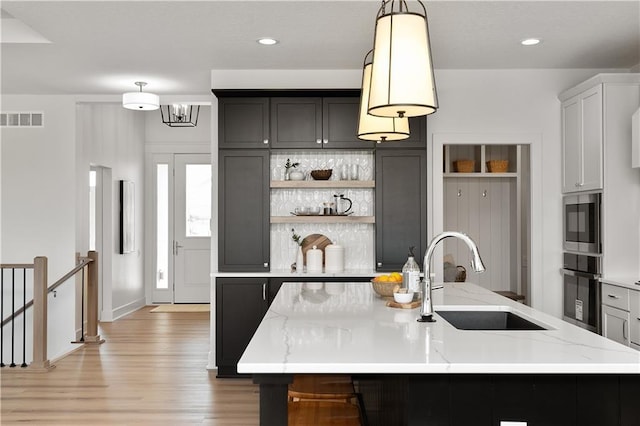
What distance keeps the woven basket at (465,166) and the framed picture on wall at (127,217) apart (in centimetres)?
459

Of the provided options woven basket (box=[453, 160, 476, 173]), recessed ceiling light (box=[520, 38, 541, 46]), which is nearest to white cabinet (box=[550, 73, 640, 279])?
recessed ceiling light (box=[520, 38, 541, 46])

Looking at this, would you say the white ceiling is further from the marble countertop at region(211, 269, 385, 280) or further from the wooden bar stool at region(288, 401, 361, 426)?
the wooden bar stool at region(288, 401, 361, 426)

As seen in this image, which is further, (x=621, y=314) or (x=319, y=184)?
(x=319, y=184)

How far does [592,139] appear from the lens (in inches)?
197

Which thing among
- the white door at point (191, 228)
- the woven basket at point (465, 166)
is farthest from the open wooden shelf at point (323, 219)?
the white door at point (191, 228)

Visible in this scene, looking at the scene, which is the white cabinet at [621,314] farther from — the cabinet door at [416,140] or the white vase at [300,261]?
the white vase at [300,261]

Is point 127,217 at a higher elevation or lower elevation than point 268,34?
lower

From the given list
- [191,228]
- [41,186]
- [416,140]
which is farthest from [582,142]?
[191,228]

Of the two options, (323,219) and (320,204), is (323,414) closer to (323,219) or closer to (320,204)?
(323,219)

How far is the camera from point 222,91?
5359 millimetres

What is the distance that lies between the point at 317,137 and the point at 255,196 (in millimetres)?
755

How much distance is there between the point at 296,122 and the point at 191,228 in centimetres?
495

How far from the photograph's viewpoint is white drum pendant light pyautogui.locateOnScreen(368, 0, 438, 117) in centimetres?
206

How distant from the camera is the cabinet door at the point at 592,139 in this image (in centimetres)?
486
